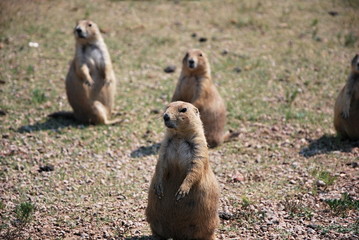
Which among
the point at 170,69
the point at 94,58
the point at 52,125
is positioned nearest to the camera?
the point at 52,125

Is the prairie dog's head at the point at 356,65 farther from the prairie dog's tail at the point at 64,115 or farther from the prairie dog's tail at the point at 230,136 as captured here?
the prairie dog's tail at the point at 64,115

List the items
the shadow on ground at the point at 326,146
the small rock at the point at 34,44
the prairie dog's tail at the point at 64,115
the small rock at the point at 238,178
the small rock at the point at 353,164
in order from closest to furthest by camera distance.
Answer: the small rock at the point at 238,178
the small rock at the point at 353,164
the shadow on ground at the point at 326,146
the prairie dog's tail at the point at 64,115
the small rock at the point at 34,44

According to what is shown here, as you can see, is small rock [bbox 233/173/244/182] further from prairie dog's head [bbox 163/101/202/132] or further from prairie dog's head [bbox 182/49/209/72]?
prairie dog's head [bbox 182/49/209/72]

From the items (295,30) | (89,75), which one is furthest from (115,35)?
(295,30)

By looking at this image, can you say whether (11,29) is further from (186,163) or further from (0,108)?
(186,163)

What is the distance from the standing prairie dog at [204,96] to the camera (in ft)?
26.2

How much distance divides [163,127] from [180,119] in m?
3.65

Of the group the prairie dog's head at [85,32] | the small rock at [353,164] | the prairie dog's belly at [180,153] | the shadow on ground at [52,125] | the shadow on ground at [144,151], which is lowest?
the shadow on ground at [144,151]

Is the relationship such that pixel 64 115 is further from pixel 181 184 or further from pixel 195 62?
pixel 181 184

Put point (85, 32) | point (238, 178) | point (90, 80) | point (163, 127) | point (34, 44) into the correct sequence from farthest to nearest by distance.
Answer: point (34, 44) < point (85, 32) < point (90, 80) < point (163, 127) < point (238, 178)

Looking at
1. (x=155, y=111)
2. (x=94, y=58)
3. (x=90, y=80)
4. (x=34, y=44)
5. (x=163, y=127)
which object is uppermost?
(x=94, y=58)

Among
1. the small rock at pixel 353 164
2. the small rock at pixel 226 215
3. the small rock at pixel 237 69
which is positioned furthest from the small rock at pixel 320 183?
the small rock at pixel 237 69

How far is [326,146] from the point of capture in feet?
26.5

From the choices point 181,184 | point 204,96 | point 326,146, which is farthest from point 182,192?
point 326,146
